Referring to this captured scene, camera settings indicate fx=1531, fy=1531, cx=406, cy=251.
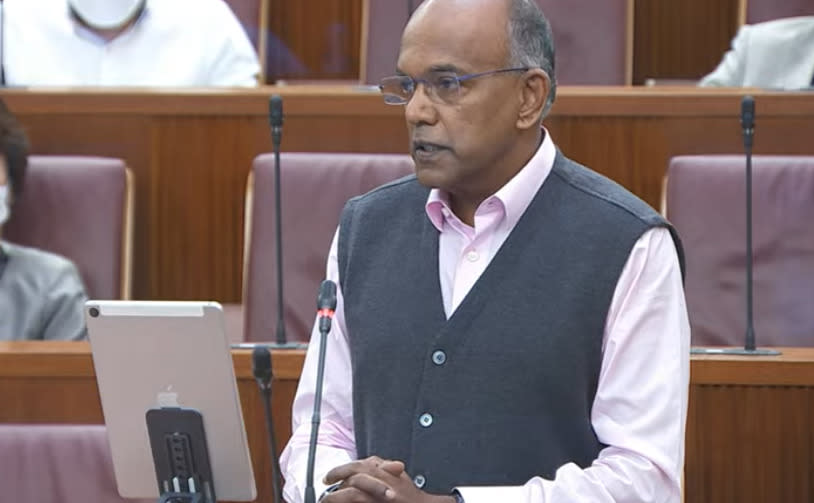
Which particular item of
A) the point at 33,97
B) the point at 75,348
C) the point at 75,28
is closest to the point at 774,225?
the point at 75,348

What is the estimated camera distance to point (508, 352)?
0.93m

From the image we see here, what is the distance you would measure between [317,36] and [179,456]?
1.68 meters

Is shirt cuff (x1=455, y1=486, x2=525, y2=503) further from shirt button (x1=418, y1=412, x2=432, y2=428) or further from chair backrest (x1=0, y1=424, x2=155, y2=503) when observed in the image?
chair backrest (x1=0, y1=424, x2=155, y2=503)

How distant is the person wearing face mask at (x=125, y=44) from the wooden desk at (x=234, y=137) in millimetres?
265

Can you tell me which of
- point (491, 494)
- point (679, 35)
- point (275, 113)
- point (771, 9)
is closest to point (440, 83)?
point (491, 494)

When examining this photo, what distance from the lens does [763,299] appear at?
63.9 inches

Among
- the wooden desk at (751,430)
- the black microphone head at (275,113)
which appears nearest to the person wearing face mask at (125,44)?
the black microphone head at (275,113)

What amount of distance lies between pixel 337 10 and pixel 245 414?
1.40 m

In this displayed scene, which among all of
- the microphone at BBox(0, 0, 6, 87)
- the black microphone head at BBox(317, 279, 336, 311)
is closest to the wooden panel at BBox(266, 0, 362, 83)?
the microphone at BBox(0, 0, 6, 87)

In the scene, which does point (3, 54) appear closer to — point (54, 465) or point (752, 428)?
point (54, 465)

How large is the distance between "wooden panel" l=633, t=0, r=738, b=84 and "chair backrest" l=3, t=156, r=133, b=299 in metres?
1.09

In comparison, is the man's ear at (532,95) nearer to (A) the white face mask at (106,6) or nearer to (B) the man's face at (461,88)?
(B) the man's face at (461,88)

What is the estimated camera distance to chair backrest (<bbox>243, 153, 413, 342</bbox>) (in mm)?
1657

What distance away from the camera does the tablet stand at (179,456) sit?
100 centimetres
